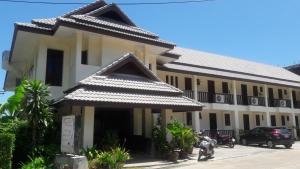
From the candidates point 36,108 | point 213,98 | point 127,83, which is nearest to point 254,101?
point 213,98

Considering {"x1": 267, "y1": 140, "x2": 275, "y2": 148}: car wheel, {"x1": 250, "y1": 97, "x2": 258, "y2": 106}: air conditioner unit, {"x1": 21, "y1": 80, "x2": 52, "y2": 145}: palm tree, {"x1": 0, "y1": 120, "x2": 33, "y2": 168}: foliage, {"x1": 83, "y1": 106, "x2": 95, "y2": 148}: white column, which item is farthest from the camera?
{"x1": 250, "y1": 97, "x2": 258, "y2": 106}: air conditioner unit

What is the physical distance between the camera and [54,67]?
669 inches

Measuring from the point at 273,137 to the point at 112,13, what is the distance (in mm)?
14242

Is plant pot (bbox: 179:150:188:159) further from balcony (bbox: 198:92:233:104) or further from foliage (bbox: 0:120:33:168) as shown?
balcony (bbox: 198:92:233:104)

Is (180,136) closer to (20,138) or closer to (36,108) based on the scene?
(36,108)

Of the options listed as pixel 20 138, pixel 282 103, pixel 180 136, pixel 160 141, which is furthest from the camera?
pixel 282 103

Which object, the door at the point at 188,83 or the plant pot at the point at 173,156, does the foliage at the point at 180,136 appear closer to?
the plant pot at the point at 173,156

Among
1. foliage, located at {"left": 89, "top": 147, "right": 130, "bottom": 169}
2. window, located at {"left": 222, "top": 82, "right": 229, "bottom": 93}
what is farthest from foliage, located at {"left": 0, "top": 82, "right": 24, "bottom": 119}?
window, located at {"left": 222, "top": 82, "right": 229, "bottom": 93}

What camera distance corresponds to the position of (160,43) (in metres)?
18.1

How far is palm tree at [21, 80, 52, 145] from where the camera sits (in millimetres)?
12547

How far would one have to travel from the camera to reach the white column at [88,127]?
501 inches

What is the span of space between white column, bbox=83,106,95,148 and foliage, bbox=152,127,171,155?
11.6 ft

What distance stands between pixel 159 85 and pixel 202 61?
14166 mm

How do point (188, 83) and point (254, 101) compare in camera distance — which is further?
point (254, 101)
